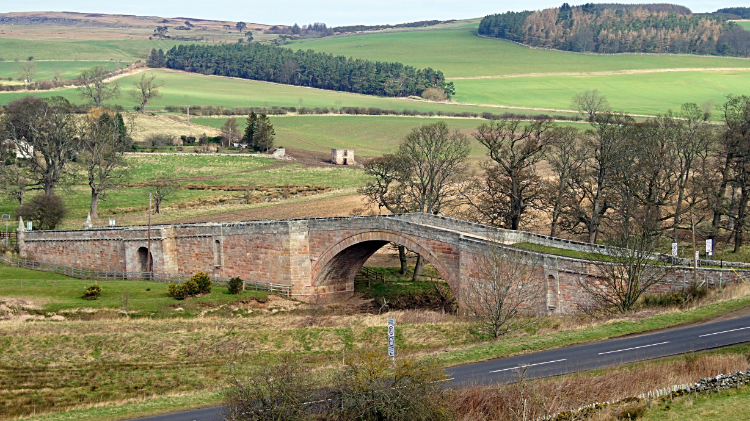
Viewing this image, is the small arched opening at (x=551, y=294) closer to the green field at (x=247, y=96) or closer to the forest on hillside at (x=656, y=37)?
the green field at (x=247, y=96)

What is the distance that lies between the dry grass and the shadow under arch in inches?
778

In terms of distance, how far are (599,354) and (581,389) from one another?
420cm

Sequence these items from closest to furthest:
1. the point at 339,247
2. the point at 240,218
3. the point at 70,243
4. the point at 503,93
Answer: the point at 339,247, the point at 70,243, the point at 240,218, the point at 503,93

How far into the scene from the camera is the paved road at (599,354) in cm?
2473

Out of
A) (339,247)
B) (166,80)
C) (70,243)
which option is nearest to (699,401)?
(339,247)

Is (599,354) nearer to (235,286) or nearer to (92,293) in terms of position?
(235,286)

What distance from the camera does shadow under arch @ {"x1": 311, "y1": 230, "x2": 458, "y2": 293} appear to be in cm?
4447

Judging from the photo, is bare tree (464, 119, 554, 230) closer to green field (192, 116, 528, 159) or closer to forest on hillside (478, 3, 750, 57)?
green field (192, 116, 528, 159)

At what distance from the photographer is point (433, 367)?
21.5 metres

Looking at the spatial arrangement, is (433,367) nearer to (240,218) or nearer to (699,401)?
(699,401)

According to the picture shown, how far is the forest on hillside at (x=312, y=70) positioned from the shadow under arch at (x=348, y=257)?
105642mm

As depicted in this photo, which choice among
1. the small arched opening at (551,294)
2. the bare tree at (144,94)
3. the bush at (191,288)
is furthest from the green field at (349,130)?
the small arched opening at (551,294)

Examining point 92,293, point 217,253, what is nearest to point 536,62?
point 217,253

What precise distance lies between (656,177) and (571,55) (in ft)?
468
